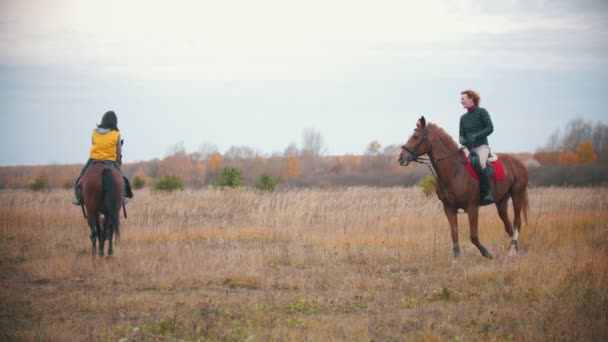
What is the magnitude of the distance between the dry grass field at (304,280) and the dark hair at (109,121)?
2.41m

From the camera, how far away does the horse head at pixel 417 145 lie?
10099 millimetres

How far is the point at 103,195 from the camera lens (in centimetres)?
1060

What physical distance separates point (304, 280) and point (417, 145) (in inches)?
126

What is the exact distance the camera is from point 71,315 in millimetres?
7047

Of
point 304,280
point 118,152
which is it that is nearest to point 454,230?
point 304,280

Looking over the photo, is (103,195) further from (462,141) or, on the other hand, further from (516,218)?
(516,218)

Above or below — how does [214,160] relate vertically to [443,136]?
above

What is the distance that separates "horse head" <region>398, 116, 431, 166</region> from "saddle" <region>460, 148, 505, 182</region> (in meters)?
0.75

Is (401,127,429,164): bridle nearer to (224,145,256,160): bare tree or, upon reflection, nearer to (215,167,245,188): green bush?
(215,167,245,188): green bush

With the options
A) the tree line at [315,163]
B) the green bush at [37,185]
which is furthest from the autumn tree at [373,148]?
the green bush at [37,185]

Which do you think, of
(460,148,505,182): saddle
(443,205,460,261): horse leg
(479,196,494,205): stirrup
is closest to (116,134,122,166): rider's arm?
(443,205,460,261): horse leg

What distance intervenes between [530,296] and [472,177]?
130 inches

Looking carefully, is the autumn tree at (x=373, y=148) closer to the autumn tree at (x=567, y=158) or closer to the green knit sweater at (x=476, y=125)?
the autumn tree at (x=567, y=158)

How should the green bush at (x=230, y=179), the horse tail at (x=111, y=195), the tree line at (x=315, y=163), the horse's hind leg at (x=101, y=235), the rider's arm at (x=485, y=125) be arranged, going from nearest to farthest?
the horse tail at (x=111, y=195), the rider's arm at (x=485, y=125), the horse's hind leg at (x=101, y=235), the green bush at (x=230, y=179), the tree line at (x=315, y=163)
